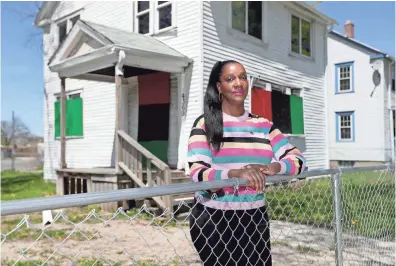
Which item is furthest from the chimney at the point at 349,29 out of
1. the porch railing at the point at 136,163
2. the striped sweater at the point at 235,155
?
the striped sweater at the point at 235,155

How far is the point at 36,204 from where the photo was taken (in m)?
1.23

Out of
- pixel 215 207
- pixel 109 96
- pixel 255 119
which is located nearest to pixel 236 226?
pixel 215 207

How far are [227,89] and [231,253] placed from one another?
2.85 ft

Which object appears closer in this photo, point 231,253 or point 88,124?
point 231,253

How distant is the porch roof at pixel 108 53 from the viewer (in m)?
7.94

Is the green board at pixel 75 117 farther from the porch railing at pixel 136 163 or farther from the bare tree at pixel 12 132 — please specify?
the bare tree at pixel 12 132

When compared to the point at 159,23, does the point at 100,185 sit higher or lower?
lower

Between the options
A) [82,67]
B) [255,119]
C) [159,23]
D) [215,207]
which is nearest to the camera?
[215,207]

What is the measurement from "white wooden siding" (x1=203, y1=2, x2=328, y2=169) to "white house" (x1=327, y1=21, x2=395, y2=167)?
17.2 ft

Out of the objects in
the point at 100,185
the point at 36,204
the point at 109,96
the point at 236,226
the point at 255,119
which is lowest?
the point at 100,185

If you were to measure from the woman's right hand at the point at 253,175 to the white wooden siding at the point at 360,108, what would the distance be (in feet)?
60.2

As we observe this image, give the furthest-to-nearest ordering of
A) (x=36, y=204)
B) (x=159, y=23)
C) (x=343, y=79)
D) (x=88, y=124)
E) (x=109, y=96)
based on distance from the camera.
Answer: (x=343, y=79)
(x=88, y=124)
(x=109, y=96)
(x=159, y=23)
(x=36, y=204)

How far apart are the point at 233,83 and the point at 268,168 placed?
1.58 ft

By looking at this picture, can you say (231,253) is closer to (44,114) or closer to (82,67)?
(82,67)
